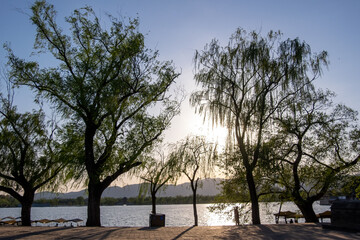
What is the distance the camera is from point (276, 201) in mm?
21469

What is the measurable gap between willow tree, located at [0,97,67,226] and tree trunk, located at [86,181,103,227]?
693cm

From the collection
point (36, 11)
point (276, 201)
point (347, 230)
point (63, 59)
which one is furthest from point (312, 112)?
point (36, 11)

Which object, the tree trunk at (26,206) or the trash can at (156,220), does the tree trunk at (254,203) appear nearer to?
the trash can at (156,220)

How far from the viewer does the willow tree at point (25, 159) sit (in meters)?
25.2

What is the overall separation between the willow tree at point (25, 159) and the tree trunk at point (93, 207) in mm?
6935

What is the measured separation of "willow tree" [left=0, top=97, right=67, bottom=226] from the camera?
25219 mm

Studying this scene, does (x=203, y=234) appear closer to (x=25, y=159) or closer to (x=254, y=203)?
(x=254, y=203)

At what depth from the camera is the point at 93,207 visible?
61.5ft

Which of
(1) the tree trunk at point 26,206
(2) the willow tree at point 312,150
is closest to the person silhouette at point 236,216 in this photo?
(2) the willow tree at point 312,150

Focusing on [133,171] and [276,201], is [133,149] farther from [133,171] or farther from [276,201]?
[276,201]

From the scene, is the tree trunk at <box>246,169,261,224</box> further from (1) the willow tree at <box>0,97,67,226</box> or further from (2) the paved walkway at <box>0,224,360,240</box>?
(1) the willow tree at <box>0,97,67,226</box>

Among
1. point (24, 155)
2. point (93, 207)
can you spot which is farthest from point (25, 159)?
point (93, 207)

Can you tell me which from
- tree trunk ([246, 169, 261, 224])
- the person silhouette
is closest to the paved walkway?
tree trunk ([246, 169, 261, 224])

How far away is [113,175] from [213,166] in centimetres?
706
